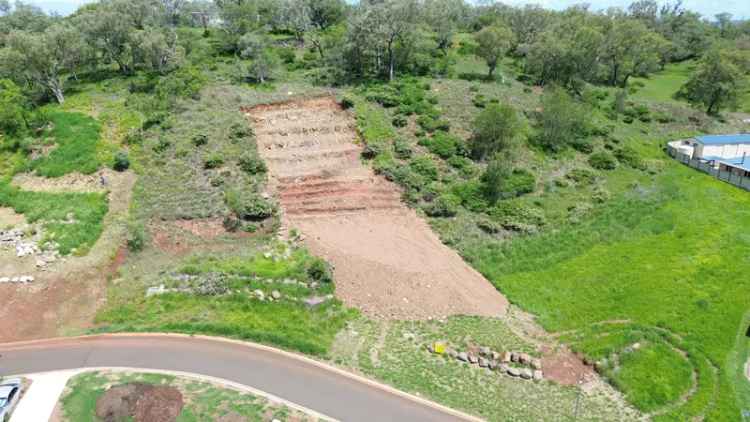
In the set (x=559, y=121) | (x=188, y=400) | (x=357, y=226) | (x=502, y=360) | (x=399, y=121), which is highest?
(x=559, y=121)

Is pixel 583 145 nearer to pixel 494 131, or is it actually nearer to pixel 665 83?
pixel 494 131

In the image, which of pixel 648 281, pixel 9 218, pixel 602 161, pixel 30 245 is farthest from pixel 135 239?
pixel 602 161

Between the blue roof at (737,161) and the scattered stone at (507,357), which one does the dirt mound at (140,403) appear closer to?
the scattered stone at (507,357)

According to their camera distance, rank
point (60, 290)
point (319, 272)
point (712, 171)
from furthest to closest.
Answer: point (712, 171) < point (319, 272) < point (60, 290)

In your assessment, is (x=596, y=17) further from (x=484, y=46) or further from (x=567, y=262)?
(x=567, y=262)

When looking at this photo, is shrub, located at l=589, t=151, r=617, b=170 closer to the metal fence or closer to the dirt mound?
the metal fence

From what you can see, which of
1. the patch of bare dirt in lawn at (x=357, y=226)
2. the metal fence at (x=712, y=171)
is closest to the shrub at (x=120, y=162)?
the patch of bare dirt in lawn at (x=357, y=226)

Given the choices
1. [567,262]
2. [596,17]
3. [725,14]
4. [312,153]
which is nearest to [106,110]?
[312,153]
